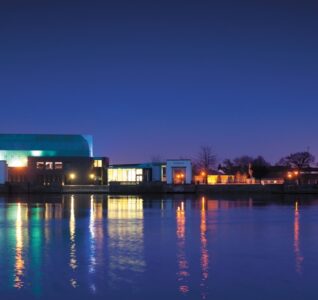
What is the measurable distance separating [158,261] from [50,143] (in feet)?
363

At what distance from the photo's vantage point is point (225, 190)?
11656cm

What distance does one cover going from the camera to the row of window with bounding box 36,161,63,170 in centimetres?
12575

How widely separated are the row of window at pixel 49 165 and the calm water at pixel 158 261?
84111mm

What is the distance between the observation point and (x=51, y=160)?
414 feet

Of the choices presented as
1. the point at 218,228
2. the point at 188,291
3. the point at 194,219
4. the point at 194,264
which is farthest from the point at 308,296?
the point at 194,219

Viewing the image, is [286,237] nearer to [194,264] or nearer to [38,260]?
[194,264]

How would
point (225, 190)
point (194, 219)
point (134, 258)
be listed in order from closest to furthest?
point (134, 258), point (194, 219), point (225, 190)

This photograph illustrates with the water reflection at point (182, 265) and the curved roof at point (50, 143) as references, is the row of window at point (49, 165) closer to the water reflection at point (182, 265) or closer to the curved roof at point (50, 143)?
the curved roof at point (50, 143)

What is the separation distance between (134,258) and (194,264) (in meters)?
3.11

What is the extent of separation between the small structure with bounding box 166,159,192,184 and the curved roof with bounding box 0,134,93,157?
865 inches

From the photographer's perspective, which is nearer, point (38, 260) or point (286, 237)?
point (38, 260)

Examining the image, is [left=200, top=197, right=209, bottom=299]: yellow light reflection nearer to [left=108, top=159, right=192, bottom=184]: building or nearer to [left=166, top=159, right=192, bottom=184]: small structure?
[left=166, top=159, right=192, bottom=184]: small structure

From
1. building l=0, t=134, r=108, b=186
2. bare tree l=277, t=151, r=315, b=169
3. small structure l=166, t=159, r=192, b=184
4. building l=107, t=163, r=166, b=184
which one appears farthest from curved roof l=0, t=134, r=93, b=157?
bare tree l=277, t=151, r=315, b=169

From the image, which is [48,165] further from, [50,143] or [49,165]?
[50,143]
